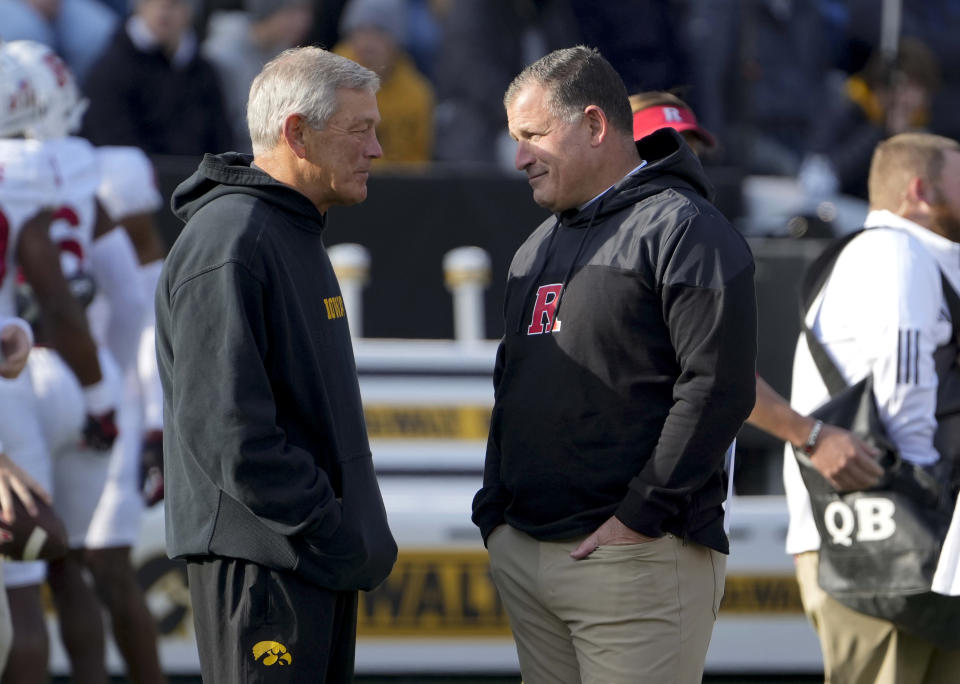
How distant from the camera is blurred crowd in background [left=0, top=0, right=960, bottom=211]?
6484 mm

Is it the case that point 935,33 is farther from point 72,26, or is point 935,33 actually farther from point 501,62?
point 72,26

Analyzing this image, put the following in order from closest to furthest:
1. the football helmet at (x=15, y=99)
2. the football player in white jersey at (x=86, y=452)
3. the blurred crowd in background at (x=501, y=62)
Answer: the football helmet at (x=15, y=99), the football player in white jersey at (x=86, y=452), the blurred crowd in background at (x=501, y=62)

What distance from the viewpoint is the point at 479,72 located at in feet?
23.3

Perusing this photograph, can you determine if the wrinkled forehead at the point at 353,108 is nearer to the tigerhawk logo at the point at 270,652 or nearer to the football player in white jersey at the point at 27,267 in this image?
the tigerhawk logo at the point at 270,652

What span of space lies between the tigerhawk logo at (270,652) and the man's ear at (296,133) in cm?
91

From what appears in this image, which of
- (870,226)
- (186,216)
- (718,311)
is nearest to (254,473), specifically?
(186,216)

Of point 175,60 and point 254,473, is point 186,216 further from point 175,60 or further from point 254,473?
point 175,60

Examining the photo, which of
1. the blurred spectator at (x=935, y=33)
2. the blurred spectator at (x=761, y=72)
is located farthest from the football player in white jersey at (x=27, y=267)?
the blurred spectator at (x=935, y=33)

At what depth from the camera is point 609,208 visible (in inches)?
119

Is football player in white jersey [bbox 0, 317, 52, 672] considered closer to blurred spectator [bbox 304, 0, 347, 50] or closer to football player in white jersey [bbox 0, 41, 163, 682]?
football player in white jersey [bbox 0, 41, 163, 682]

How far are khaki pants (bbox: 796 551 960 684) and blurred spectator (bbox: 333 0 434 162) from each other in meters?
3.99

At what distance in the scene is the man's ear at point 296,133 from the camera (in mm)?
2816

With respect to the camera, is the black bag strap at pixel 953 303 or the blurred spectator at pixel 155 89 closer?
the black bag strap at pixel 953 303

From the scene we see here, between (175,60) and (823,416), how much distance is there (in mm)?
3907
